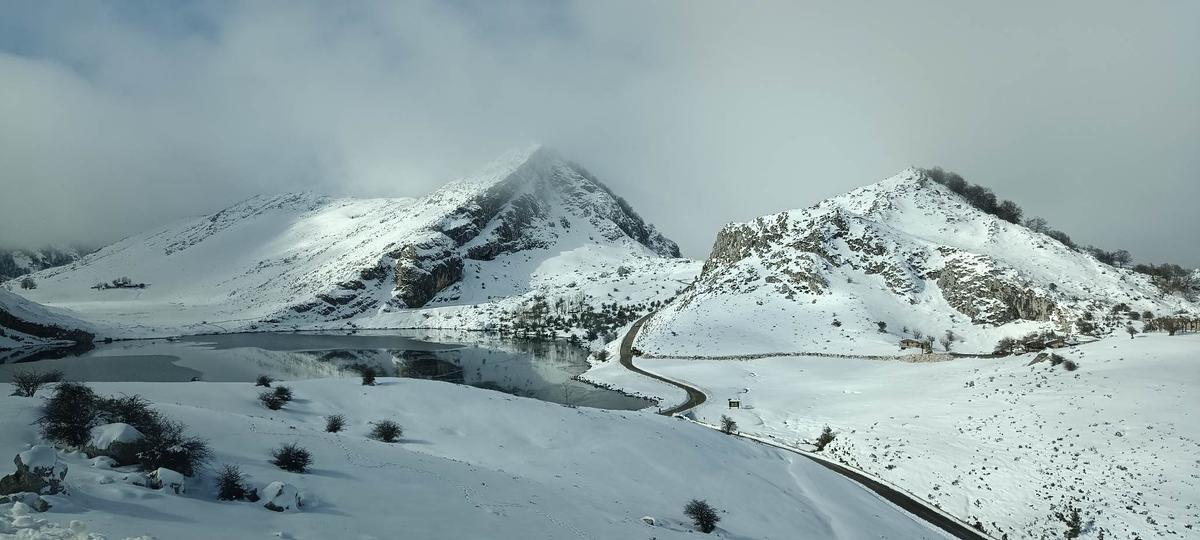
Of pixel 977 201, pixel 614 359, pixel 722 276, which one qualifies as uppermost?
pixel 977 201

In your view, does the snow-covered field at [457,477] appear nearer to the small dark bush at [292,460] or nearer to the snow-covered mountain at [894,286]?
the small dark bush at [292,460]

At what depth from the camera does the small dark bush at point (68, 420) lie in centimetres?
1182

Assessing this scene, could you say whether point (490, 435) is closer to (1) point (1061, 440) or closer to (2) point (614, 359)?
(1) point (1061, 440)

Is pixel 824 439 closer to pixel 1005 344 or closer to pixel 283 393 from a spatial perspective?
pixel 283 393

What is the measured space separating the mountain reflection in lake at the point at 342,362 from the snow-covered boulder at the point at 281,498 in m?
47.2

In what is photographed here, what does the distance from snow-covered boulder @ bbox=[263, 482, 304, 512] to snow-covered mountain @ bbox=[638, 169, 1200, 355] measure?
7453 cm

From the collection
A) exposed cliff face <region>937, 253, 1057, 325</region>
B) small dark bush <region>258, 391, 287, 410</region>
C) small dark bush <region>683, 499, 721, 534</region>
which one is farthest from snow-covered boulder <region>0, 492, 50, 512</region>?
exposed cliff face <region>937, 253, 1057, 325</region>

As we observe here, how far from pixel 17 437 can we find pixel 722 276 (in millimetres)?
108348

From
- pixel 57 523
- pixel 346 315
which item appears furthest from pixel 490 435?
pixel 346 315

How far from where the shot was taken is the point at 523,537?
12438 mm

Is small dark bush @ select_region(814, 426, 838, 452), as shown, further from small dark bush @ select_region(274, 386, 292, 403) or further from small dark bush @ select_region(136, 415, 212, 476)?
small dark bush @ select_region(136, 415, 212, 476)

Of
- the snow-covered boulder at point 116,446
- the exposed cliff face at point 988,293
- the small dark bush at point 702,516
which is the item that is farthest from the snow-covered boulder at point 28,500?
the exposed cliff face at point 988,293

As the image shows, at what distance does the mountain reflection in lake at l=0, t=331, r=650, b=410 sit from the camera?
6931 cm

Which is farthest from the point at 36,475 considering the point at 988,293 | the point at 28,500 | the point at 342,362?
the point at 988,293
